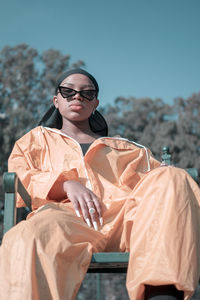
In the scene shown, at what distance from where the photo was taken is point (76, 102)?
254 centimetres

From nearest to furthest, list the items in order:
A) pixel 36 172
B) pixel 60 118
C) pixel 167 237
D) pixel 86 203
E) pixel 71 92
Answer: pixel 167 237, pixel 86 203, pixel 36 172, pixel 71 92, pixel 60 118

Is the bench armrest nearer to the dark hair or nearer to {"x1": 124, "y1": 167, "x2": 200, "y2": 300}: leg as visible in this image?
{"x1": 124, "y1": 167, "x2": 200, "y2": 300}: leg

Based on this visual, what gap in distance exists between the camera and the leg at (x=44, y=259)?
1.40 m

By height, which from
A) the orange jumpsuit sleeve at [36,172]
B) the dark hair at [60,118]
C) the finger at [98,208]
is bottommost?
the finger at [98,208]

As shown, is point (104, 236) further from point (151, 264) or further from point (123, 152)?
point (123, 152)

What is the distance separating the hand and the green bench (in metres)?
0.21

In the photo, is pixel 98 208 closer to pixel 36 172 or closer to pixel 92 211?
pixel 92 211

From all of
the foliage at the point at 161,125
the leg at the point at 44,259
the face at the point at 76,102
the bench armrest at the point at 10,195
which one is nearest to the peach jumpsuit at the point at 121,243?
the leg at the point at 44,259

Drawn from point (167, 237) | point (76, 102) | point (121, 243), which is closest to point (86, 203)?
point (121, 243)

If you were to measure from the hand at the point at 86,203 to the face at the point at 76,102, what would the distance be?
70 cm

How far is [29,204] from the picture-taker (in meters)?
2.15

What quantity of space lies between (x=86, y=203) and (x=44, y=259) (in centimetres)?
51

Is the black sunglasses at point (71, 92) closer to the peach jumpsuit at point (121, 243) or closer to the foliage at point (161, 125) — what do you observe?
the peach jumpsuit at point (121, 243)

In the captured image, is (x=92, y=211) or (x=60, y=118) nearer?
(x=92, y=211)
